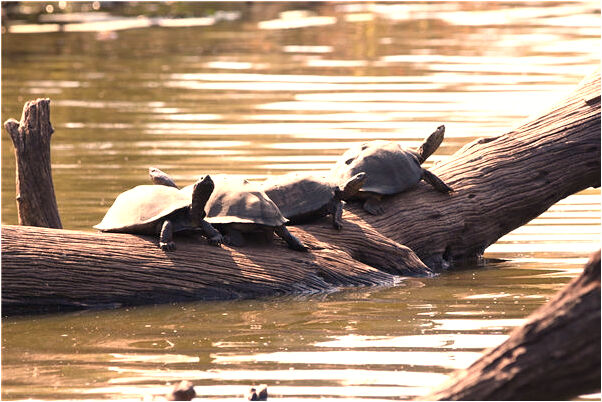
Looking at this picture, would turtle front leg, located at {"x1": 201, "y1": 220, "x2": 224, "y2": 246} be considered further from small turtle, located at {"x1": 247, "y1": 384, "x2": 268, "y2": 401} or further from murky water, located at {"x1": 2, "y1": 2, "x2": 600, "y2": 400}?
small turtle, located at {"x1": 247, "y1": 384, "x2": 268, "y2": 401}

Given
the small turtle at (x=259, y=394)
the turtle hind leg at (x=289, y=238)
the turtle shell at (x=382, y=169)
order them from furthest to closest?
the turtle shell at (x=382, y=169), the turtle hind leg at (x=289, y=238), the small turtle at (x=259, y=394)

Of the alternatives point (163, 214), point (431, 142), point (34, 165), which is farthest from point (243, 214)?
point (431, 142)

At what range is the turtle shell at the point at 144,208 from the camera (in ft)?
26.8

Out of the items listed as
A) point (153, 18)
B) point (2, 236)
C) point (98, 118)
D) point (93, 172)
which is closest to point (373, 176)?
point (2, 236)

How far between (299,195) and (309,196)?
2.8 inches

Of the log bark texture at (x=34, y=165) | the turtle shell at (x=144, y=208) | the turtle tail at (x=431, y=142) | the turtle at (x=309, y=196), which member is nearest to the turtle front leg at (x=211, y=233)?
the turtle shell at (x=144, y=208)

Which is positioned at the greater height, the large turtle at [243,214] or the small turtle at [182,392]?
the large turtle at [243,214]

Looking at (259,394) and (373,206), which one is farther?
(373,206)

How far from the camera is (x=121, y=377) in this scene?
6.50m

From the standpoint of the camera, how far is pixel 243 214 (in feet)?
27.3

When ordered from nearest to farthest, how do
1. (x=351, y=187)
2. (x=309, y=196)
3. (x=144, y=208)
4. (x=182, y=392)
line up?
1. (x=182, y=392)
2. (x=144, y=208)
3. (x=309, y=196)
4. (x=351, y=187)

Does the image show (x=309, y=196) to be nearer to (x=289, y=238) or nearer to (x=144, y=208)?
(x=289, y=238)

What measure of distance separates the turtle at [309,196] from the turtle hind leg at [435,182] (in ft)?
1.77

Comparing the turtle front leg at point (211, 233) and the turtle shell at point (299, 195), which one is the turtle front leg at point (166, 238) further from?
the turtle shell at point (299, 195)
